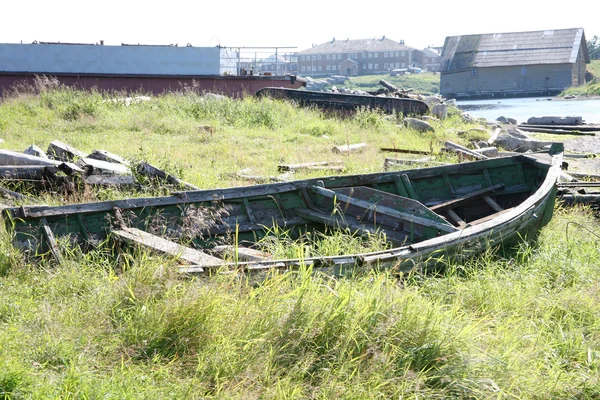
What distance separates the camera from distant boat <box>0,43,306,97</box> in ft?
80.3

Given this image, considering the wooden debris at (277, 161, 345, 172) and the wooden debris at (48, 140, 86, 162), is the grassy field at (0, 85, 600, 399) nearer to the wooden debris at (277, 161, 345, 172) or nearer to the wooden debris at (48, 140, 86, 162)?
the wooden debris at (48, 140, 86, 162)

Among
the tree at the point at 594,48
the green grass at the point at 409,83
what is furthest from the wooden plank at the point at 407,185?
the tree at the point at 594,48

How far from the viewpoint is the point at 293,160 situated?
11555 mm

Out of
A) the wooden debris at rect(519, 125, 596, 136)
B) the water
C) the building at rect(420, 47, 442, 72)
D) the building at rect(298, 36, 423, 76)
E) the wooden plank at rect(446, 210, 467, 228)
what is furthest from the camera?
the building at rect(420, 47, 442, 72)

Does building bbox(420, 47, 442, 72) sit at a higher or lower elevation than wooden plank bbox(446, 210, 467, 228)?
higher

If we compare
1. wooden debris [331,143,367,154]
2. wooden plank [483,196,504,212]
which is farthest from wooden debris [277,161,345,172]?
wooden plank [483,196,504,212]

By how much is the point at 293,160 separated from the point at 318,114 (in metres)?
6.94

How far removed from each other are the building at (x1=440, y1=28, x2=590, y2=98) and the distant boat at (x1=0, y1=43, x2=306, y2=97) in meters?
51.9

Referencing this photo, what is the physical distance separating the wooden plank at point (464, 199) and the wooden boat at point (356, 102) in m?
10.8

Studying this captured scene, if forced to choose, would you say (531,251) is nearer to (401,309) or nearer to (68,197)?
(401,309)

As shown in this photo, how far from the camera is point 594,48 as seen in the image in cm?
→ 9325

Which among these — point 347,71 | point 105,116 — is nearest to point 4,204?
point 105,116

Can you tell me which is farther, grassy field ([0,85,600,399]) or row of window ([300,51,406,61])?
row of window ([300,51,406,61])

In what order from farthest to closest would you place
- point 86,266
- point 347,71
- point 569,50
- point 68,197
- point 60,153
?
point 347,71, point 569,50, point 60,153, point 68,197, point 86,266
